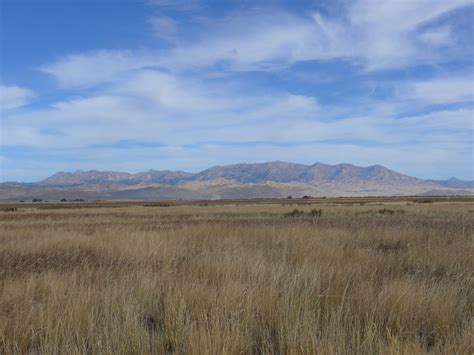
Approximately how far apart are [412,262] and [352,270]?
1883 millimetres

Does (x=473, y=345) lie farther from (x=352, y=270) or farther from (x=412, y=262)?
(x=412, y=262)

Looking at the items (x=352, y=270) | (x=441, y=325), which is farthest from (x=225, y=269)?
(x=441, y=325)

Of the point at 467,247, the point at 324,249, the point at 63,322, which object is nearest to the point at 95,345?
the point at 63,322

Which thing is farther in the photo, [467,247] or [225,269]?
[467,247]

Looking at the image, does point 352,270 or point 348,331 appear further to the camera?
point 352,270

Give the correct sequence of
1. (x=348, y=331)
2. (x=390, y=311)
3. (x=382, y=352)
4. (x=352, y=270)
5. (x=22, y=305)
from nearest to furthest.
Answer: (x=382, y=352), (x=348, y=331), (x=390, y=311), (x=22, y=305), (x=352, y=270)

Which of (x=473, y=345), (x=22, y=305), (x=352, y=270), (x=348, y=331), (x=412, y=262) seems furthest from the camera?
(x=412, y=262)

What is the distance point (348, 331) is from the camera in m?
4.34

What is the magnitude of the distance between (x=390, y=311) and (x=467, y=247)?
5.41m

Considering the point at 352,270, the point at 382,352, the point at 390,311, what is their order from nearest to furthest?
1. the point at 382,352
2. the point at 390,311
3. the point at 352,270

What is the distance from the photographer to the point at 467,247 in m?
8.99

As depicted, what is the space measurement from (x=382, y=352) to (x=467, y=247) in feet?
22.4

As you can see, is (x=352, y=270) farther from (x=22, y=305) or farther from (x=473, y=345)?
(x=22, y=305)

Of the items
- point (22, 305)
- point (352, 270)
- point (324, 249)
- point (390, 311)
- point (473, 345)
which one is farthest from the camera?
point (324, 249)
